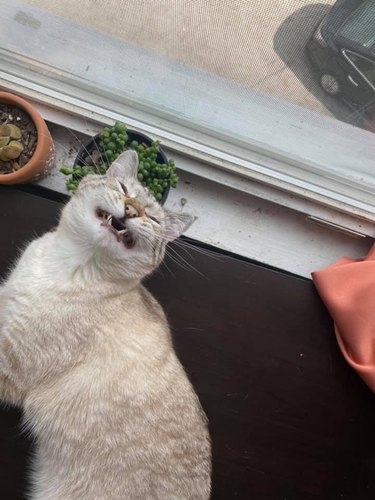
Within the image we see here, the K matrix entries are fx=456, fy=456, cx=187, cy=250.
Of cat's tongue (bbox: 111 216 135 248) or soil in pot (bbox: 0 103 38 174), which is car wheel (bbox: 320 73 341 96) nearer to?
cat's tongue (bbox: 111 216 135 248)

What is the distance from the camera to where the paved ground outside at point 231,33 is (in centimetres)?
111

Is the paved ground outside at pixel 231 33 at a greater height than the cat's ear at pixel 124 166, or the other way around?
Result: the paved ground outside at pixel 231 33

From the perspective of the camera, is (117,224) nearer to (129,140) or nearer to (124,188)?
(124,188)

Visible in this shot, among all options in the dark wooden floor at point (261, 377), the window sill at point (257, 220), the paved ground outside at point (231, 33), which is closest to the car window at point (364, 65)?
the paved ground outside at point (231, 33)

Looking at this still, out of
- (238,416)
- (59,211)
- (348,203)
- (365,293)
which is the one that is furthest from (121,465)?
(348,203)

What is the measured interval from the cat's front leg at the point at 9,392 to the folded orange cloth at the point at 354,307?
0.95 meters

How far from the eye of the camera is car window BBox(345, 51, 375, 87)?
1.18 m

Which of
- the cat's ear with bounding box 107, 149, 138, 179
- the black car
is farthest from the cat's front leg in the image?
the black car

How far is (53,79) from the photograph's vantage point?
1.44 m

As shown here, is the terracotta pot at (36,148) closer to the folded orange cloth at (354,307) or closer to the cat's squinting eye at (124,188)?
the cat's squinting eye at (124,188)

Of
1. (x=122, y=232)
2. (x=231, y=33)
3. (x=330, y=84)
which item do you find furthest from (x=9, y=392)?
(x=330, y=84)

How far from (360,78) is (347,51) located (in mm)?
97

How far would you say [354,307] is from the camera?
1.40 meters

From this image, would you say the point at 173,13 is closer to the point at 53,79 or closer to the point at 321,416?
the point at 53,79
